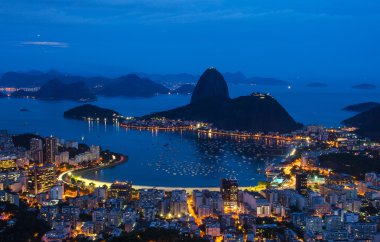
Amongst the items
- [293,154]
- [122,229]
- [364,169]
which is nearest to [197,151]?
[293,154]

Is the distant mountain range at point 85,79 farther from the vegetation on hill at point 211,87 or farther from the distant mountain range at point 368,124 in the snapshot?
the distant mountain range at point 368,124

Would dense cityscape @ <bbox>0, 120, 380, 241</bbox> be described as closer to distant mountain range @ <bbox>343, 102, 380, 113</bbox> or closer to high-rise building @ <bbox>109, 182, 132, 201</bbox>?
high-rise building @ <bbox>109, 182, 132, 201</bbox>

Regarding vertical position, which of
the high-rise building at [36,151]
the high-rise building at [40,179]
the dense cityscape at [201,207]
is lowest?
the dense cityscape at [201,207]

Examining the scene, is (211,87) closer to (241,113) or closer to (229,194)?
(241,113)

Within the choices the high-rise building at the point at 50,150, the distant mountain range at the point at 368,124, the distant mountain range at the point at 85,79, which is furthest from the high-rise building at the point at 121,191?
the distant mountain range at the point at 85,79

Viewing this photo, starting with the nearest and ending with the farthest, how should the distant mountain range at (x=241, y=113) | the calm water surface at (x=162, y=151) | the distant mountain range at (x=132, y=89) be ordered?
the calm water surface at (x=162, y=151) → the distant mountain range at (x=241, y=113) → the distant mountain range at (x=132, y=89)

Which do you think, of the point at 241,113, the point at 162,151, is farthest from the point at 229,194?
the point at 241,113

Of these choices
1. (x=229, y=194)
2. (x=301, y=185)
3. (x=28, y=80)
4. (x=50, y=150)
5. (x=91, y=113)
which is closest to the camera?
(x=229, y=194)

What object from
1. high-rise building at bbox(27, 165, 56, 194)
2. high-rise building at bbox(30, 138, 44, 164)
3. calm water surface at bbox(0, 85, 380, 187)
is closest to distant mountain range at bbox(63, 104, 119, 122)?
calm water surface at bbox(0, 85, 380, 187)
